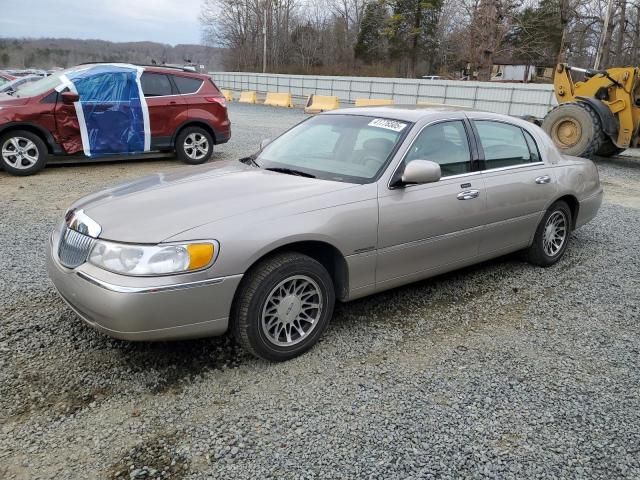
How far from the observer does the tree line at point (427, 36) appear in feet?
109

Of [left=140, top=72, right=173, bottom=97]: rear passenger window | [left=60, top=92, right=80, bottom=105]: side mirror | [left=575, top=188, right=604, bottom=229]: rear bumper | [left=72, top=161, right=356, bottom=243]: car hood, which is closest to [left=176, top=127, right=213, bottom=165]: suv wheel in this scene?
[left=140, top=72, right=173, bottom=97]: rear passenger window

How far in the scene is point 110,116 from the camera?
28.4 feet

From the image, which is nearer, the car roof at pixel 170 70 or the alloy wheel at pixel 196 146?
the car roof at pixel 170 70

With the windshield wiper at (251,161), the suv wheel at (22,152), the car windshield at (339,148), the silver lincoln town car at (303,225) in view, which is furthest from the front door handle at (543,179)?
the suv wheel at (22,152)

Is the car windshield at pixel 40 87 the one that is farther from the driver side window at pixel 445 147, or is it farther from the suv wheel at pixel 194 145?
the driver side window at pixel 445 147

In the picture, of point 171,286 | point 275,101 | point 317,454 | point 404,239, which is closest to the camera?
point 317,454

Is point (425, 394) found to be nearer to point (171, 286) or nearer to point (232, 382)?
point (232, 382)

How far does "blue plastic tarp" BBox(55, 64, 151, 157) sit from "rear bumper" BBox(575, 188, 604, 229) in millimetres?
7197

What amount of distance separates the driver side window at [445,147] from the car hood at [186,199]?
75 centimetres

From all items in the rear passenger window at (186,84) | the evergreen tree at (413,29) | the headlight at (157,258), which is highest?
the evergreen tree at (413,29)

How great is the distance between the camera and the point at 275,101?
27.6 m

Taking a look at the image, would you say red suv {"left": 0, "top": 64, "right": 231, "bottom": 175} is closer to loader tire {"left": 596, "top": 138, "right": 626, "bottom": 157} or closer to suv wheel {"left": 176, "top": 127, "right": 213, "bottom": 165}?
suv wheel {"left": 176, "top": 127, "right": 213, "bottom": 165}

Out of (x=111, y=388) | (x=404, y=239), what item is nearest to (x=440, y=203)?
(x=404, y=239)

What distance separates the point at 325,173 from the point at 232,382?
1611mm
